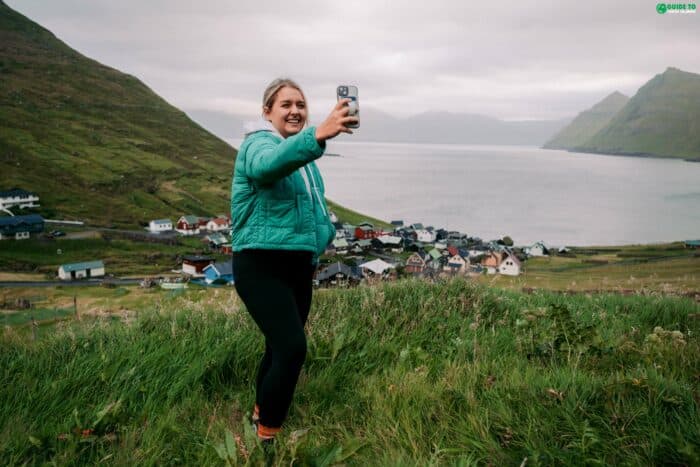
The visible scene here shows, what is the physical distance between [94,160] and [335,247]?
10229 centimetres

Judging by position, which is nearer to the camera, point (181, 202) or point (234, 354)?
point (234, 354)

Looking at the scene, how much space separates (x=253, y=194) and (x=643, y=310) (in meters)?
5.20

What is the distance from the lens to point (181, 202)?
138 m

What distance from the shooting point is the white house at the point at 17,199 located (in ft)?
380

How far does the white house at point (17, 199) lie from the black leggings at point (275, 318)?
13958 cm

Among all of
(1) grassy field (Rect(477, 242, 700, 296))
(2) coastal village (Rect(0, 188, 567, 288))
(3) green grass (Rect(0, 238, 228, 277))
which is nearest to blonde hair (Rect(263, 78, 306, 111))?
(2) coastal village (Rect(0, 188, 567, 288))

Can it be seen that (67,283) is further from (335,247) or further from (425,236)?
(425,236)

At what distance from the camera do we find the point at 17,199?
388 ft

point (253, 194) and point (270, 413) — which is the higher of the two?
point (253, 194)

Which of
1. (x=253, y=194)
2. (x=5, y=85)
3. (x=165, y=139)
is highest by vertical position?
(x=5, y=85)

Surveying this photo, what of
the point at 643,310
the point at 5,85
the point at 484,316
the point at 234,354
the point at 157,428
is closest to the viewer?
the point at 157,428

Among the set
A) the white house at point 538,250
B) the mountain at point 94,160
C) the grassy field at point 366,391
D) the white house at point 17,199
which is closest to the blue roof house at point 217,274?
the white house at point 538,250

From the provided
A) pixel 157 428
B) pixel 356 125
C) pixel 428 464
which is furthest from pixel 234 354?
pixel 356 125

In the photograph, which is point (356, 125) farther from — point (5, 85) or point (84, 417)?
point (5, 85)
